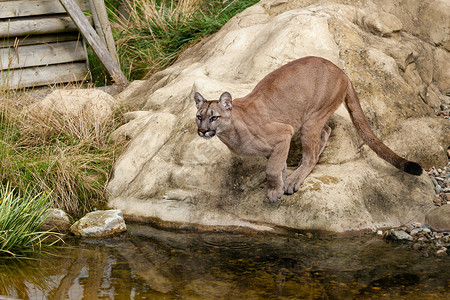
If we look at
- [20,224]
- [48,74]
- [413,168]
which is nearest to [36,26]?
[48,74]

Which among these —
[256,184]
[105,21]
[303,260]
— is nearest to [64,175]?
[256,184]

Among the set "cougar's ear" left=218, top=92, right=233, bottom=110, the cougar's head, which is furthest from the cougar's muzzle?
"cougar's ear" left=218, top=92, right=233, bottom=110

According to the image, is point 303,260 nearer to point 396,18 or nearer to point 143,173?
point 143,173

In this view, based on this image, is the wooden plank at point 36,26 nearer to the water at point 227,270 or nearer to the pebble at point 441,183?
the water at point 227,270

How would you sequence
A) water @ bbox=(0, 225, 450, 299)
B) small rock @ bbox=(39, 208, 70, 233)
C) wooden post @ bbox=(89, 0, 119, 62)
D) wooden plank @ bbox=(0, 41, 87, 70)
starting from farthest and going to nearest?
1. wooden post @ bbox=(89, 0, 119, 62)
2. wooden plank @ bbox=(0, 41, 87, 70)
3. small rock @ bbox=(39, 208, 70, 233)
4. water @ bbox=(0, 225, 450, 299)

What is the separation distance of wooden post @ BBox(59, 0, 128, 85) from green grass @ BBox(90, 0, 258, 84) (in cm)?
25

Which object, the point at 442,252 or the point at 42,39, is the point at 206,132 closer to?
the point at 442,252

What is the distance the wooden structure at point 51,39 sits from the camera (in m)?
9.41

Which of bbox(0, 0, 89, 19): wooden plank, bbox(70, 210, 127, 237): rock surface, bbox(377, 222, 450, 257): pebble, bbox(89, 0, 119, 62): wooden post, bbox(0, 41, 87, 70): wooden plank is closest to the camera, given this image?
bbox(377, 222, 450, 257): pebble

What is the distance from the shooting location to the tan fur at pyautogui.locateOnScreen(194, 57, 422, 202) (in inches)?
225

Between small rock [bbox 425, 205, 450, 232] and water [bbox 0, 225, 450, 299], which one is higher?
water [bbox 0, 225, 450, 299]

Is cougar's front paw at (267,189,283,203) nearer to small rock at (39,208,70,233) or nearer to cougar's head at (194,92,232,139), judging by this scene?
cougar's head at (194,92,232,139)

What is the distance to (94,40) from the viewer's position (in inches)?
379

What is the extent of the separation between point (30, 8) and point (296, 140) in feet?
18.3
